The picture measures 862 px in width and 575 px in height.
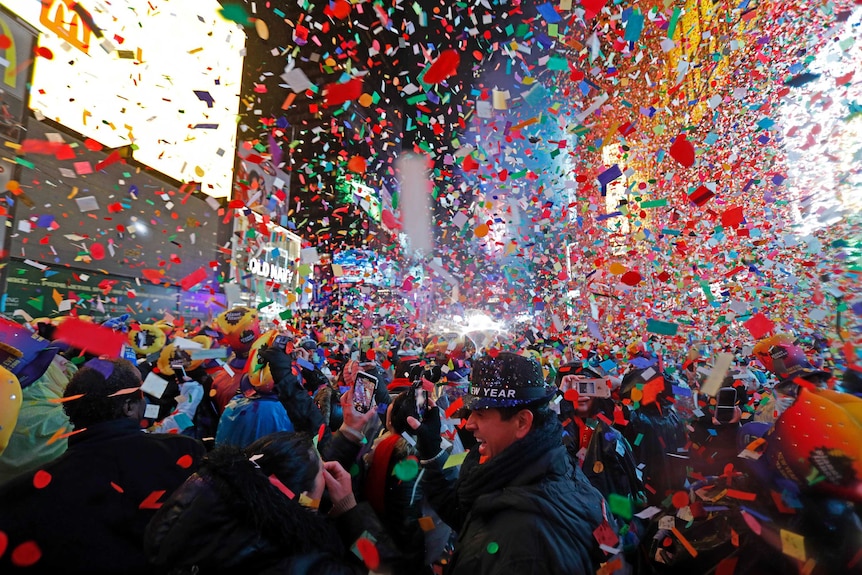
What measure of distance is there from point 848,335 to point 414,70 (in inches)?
2372

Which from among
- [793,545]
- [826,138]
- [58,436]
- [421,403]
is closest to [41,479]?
[58,436]

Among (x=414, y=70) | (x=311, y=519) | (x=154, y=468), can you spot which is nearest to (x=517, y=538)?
(x=311, y=519)

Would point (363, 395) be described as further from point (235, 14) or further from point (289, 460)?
point (235, 14)

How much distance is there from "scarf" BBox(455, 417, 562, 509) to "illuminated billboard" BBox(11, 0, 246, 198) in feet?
45.0

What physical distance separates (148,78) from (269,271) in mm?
12079

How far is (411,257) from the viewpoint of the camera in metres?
61.2

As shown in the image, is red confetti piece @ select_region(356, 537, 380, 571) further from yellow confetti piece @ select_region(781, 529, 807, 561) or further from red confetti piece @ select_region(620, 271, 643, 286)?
red confetti piece @ select_region(620, 271, 643, 286)

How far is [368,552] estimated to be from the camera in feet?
5.66

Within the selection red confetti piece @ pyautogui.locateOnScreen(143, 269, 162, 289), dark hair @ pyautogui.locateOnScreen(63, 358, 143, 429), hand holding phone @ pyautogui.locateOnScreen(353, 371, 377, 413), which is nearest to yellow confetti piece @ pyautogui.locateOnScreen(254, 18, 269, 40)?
red confetti piece @ pyautogui.locateOnScreen(143, 269, 162, 289)

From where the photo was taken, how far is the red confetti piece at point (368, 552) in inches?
67.8

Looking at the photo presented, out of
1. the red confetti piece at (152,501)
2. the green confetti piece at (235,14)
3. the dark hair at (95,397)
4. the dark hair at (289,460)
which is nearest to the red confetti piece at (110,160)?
the green confetti piece at (235,14)

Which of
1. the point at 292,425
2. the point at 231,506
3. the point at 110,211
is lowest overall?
the point at 292,425

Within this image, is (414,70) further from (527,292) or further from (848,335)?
(848,335)

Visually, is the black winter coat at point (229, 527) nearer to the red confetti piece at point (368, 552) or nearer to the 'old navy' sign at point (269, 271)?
the red confetti piece at point (368, 552)
